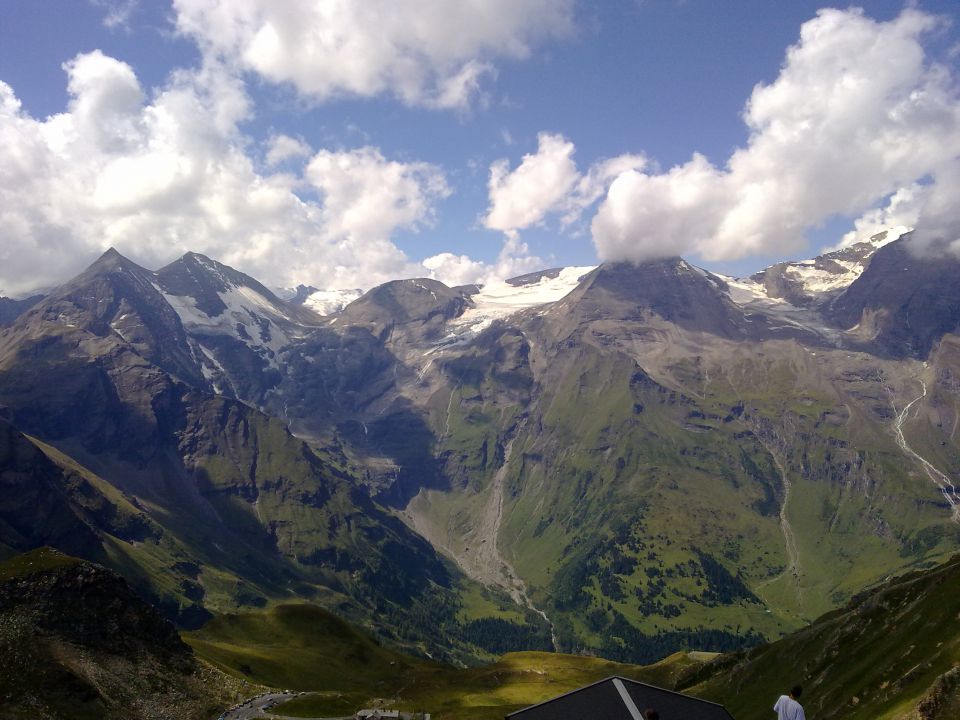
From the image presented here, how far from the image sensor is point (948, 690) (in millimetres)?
56875

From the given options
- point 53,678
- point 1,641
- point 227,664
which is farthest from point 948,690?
point 227,664

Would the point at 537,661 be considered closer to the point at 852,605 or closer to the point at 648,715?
the point at 852,605

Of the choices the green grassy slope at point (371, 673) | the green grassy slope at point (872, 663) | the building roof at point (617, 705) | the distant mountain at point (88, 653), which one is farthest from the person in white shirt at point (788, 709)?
the green grassy slope at point (371, 673)

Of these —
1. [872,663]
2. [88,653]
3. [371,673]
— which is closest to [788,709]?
[872,663]

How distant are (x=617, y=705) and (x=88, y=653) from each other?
91525 millimetres

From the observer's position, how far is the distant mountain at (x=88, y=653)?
83.8 meters

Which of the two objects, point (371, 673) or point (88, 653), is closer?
point (88, 653)

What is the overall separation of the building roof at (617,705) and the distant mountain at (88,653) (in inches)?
2887

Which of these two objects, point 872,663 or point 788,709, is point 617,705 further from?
point 872,663

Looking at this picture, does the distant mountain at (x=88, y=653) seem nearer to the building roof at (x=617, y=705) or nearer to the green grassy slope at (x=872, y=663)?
the building roof at (x=617, y=705)

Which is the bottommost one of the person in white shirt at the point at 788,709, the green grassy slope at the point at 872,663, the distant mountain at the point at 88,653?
the green grassy slope at the point at 872,663

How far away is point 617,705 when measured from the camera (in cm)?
3353

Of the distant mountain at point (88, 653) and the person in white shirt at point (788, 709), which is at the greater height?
the distant mountain at point (88, 653)

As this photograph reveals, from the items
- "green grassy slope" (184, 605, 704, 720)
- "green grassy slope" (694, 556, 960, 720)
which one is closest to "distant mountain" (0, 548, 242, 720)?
"green grassy slope" (184, 605, 704, 720)
